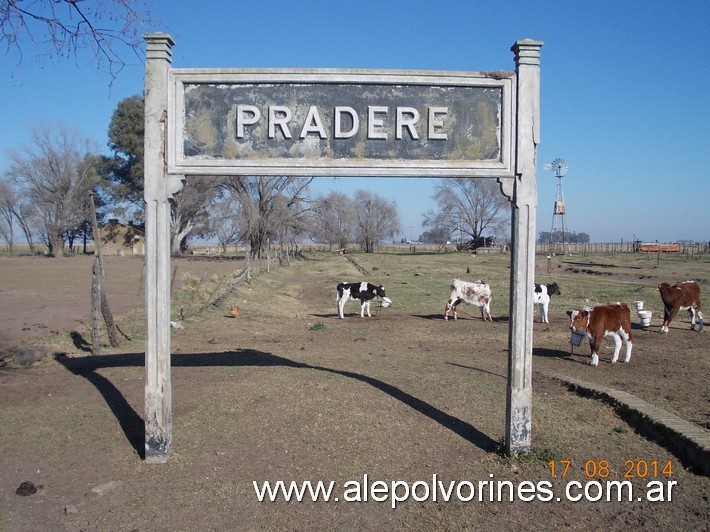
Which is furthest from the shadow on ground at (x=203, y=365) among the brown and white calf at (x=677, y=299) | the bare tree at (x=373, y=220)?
the bare tree at (x=373, y=220)

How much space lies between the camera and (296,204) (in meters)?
45.1

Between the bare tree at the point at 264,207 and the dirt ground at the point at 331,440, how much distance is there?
27.6 m

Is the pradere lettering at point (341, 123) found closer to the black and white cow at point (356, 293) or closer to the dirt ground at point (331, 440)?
the dirt ground at point (331, 440)

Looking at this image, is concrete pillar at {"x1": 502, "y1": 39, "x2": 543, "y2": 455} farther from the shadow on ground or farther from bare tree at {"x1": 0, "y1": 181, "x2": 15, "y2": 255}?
bare tree at {"x1": 0, "y1": 181, "x2": 15, "y2": 255}

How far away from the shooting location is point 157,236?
531 cm

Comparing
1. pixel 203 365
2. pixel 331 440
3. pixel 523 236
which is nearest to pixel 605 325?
pixel 523 236

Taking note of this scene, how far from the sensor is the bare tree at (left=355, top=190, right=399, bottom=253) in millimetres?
101562

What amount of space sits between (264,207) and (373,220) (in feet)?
214

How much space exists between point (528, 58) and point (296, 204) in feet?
132

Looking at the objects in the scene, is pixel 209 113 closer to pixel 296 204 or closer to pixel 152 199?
pixel 152 199

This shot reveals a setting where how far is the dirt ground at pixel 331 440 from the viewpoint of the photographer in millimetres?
4535

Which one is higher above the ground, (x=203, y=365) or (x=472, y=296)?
(x=472, y=296)

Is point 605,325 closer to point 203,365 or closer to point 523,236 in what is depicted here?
point 523,236

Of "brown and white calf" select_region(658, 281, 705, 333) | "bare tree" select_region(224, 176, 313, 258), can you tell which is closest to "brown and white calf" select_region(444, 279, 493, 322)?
"brown and white calf" select_region(658, 281, 705, 333)
